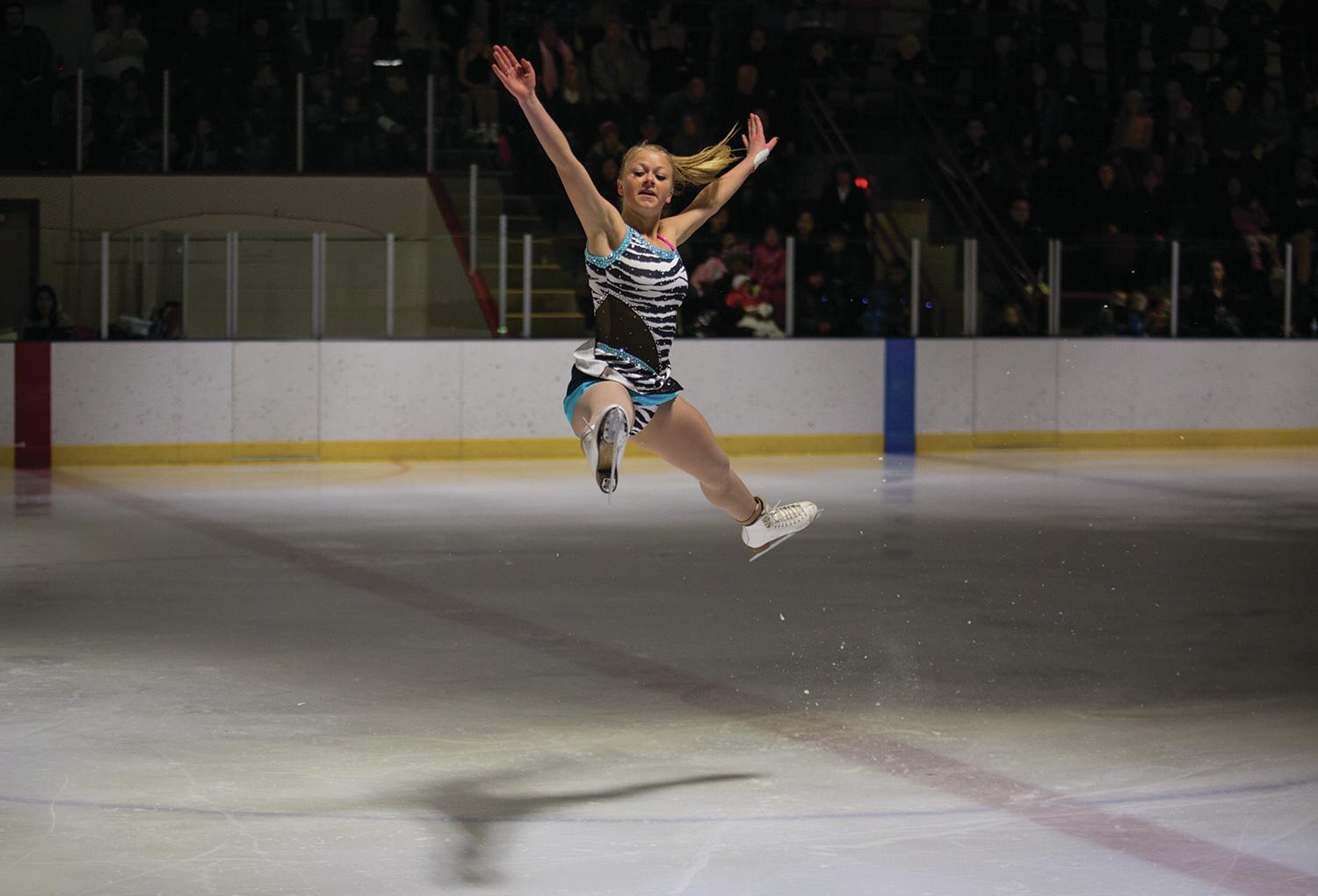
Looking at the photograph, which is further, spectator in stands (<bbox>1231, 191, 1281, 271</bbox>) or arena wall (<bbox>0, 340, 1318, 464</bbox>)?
spectator in stands (<bbox>1231, 191, 1281, 271</bbox>)

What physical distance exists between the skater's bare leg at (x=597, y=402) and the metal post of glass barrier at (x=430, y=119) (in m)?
11.5

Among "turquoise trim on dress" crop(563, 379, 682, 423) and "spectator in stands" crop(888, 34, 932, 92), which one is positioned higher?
"spectator in stands" crop(888, 34, 932, 92)

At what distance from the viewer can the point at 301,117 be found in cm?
1691

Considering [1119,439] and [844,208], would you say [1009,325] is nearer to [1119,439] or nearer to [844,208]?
[1119,439]

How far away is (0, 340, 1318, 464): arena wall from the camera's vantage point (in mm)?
14484

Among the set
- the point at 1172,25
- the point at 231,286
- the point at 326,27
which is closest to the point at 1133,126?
the point at 1172,25

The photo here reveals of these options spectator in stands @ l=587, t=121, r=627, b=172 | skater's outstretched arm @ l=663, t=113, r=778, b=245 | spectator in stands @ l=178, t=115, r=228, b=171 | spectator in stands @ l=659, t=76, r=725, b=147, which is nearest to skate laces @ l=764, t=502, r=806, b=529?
skater's outstretched arm @ l=663, t=113, r=778, b=245

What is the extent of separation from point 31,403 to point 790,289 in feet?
21.6

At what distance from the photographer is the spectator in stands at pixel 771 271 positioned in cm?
1580

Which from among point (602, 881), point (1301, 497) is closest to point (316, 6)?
point (1301, 497)

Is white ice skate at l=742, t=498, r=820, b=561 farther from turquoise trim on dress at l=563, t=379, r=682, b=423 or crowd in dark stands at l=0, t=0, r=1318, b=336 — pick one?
crowd in dark stands at l=0, t=0, r=1318, b=336

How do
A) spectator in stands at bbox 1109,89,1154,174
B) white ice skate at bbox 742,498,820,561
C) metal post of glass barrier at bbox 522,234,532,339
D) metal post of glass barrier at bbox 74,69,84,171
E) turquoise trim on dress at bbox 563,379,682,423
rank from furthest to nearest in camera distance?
spectator in stands at bbox 1109,89,1154,174, metal post of glass barrier at bbox 74,69,84,171, metal post of glass barrier at bbox 522,234,532,339, white ice skate at bbox 742,498,820,561, turquoise trim on dress at bbox 563,379,682,423

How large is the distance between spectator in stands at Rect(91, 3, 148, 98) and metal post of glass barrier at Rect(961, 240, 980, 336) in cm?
804

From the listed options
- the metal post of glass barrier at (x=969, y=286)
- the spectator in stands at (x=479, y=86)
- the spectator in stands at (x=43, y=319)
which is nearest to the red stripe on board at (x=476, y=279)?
the spectator in stands at (x=479, y=86)
